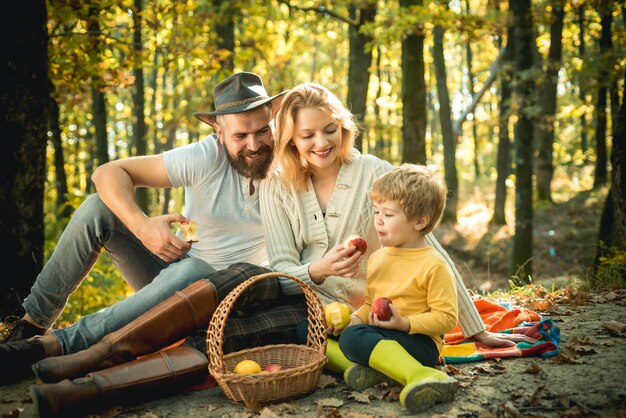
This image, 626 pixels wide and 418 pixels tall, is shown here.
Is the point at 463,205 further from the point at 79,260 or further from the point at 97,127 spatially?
the point at 79,260

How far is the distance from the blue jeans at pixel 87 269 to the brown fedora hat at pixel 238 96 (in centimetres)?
103

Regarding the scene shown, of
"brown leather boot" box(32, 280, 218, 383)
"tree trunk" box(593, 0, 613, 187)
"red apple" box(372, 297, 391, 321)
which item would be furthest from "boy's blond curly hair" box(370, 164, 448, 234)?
"tree trunk" box(593, 0, 613, 187)

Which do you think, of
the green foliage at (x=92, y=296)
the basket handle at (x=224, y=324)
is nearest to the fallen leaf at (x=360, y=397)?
the basket handle at (x=224, y=324)

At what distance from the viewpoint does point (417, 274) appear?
3.18 m

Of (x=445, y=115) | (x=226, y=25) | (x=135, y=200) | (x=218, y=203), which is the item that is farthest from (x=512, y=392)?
(x=445, y=115)

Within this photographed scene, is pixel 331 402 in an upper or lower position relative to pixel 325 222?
lower

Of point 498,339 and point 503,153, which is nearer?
point 498,339

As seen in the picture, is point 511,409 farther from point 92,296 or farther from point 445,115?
point 445,115

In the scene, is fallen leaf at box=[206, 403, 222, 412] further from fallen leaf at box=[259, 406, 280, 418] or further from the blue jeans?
the blue jeans

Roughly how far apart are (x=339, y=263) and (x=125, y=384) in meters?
1.33

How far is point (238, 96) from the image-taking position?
4.20 meters

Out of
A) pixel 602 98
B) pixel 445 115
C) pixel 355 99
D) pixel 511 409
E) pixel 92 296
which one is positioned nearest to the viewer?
pixel 511 409

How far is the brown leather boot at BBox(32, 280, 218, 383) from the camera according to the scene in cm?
313

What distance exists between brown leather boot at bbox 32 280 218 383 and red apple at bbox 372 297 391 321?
98cm
